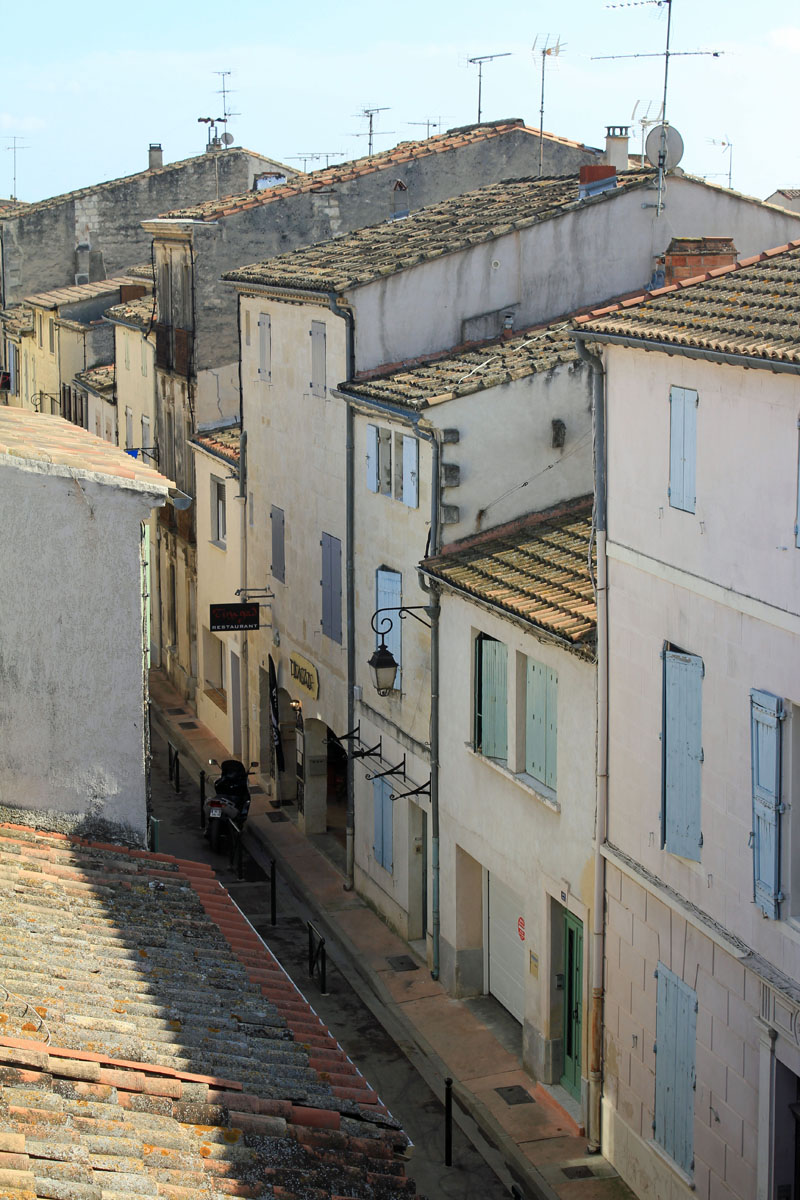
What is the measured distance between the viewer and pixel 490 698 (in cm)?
1906

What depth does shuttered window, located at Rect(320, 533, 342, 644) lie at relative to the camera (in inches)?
965

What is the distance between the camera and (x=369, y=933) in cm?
2316

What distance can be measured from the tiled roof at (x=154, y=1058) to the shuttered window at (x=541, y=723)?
4.05m

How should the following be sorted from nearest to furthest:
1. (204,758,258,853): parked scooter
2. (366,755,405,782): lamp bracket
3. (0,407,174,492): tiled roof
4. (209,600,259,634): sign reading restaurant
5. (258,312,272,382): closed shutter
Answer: (0,407,174,492): tiled roof
(366,755,405,782): lamp bracket
(204,758,258,853): parked scooter
(258,312,272,382): closed shutter
(209,600,259,634): sign reading restaurant

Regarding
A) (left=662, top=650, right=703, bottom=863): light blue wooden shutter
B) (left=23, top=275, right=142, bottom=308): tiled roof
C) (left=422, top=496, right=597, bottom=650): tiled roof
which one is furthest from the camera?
(left=23, top=275, right=142, bottom=308): tiled roof

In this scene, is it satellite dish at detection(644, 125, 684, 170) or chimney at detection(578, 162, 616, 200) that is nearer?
satellite dish at detection(644, 125, 684, 170)

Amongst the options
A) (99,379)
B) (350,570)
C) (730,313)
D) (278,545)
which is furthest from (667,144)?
(99,379)

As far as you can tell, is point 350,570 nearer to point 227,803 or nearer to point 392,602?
point 392,602

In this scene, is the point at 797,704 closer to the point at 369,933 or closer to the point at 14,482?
the point at 14,482

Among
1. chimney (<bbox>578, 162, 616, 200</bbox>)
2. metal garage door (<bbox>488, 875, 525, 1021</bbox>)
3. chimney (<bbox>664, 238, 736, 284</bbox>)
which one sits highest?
chimney (<bbox>578, 162, 616, 200</bbox>)

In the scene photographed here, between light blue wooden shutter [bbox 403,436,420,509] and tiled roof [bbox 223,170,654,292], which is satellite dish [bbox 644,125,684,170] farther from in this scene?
light blue wooden shutter [bbox 403,436,420,509]

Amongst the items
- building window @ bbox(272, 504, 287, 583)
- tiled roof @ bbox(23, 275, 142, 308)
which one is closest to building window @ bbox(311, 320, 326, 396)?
building window @ bbox(272, 504, 287, 583)

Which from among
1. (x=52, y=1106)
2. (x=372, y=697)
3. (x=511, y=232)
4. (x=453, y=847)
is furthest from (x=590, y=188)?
(x=52, y=1106)

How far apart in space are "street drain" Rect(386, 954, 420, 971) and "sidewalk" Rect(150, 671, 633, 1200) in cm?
6
